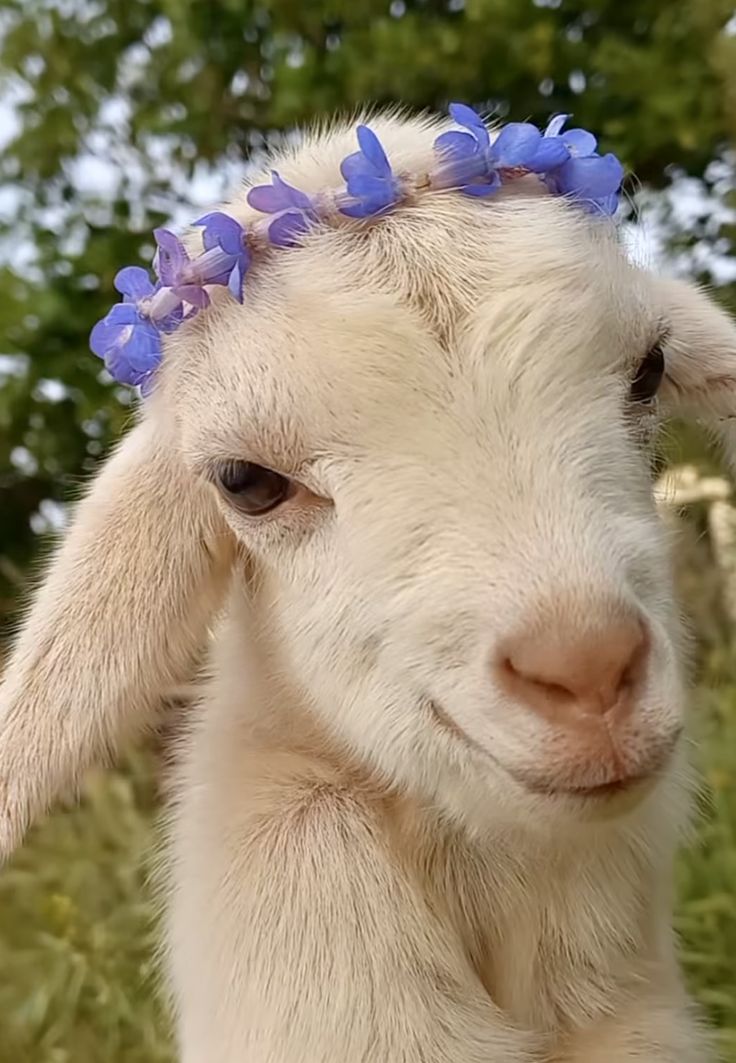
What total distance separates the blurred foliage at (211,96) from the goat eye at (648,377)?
9.18 ft

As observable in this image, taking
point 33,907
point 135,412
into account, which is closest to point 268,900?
point 135,412

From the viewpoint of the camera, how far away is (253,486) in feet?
4.41

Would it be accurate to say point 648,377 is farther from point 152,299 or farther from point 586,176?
point 152,299

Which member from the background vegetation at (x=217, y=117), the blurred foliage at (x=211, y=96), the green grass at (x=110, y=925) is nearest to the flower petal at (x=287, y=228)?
the green grass at (x=110, y=925)

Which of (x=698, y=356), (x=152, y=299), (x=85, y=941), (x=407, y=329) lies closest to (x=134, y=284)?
(x=152, y=299)

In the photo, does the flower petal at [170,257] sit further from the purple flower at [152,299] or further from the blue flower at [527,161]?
the blue flower at [527,161]

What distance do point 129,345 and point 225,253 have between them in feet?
0.62

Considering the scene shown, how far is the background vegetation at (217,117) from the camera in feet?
12.5

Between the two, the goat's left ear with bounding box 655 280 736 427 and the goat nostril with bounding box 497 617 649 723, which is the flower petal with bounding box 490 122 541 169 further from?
the goat nostril with bounding box 497 617 649 723

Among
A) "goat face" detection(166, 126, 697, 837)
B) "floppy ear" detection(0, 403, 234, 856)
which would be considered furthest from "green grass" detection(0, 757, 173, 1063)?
"goat face" detection(166, 126, 697, 837)

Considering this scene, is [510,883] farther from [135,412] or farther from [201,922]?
[135,412]

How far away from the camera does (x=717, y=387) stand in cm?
165

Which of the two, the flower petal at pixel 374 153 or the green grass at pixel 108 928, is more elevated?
Answer: the flower petal at pixel 374 153

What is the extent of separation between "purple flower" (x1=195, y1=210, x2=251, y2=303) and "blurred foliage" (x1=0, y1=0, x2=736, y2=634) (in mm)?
2672
